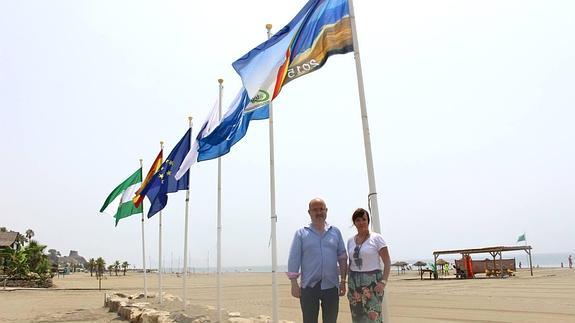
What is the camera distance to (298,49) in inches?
265

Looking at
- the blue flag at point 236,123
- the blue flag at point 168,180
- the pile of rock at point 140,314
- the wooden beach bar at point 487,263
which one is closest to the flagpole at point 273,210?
the blue flag at point 236,123

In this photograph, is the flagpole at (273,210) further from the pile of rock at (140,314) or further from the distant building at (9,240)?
the distant building at (9,240)

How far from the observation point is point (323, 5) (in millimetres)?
6430

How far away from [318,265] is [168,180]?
31.1 feet

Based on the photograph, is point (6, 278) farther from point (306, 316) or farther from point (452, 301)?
point (306, 316)

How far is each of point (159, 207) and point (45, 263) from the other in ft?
145

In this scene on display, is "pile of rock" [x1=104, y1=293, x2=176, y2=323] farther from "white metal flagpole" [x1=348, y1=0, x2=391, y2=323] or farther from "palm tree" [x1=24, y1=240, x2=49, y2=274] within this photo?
"palm tree" [x1=24, y1=240, x2=49, y2=274]

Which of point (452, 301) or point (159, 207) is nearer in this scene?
point (159, 207)

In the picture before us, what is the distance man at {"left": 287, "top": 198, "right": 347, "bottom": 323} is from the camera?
5.12 m

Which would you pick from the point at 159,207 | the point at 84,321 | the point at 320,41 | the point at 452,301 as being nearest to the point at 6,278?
the point at 84,321

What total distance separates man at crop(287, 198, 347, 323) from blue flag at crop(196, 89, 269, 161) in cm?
354

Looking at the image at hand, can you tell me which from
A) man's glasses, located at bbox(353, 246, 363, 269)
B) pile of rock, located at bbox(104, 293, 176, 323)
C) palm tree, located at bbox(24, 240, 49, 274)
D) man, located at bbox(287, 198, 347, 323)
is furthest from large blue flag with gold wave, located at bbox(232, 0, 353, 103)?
palm tree, located at bbox(24, 240, 49, 274)

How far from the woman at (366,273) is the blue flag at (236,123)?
4.01m

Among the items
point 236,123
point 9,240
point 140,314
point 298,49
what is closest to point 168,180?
point 140,314
